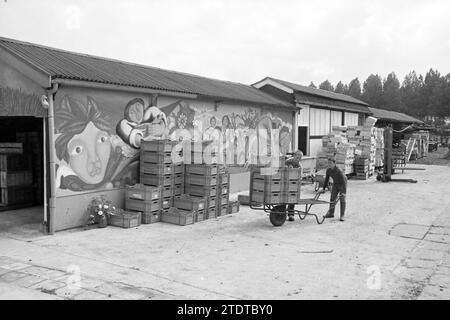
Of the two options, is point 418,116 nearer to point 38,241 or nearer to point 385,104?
point 385,104

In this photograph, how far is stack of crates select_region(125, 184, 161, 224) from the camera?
11406 mm

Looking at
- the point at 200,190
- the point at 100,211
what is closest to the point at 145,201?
the point at 100,211

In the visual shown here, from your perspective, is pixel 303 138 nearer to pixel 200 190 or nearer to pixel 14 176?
pixel 200 190

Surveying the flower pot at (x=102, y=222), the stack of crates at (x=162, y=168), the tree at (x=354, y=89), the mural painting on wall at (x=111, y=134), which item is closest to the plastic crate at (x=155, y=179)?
the stack of crates at (x=162, y=168)

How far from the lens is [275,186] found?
1116 cm

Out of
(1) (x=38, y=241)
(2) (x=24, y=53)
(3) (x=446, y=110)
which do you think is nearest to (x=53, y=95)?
(2) (x=24, y=53)

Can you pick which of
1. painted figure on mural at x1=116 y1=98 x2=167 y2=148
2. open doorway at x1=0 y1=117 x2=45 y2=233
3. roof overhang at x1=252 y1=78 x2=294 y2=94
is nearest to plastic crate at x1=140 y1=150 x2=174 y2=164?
painted figure on mural at x1=116 y1=98 x2=167 y2=148

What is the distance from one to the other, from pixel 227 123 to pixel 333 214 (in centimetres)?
591

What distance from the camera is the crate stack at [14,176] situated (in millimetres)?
12430

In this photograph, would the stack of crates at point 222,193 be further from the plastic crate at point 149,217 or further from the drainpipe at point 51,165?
the drainpipe at point 51,165

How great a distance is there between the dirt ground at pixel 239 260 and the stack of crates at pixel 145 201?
1.10 ft

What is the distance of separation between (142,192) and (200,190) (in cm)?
169

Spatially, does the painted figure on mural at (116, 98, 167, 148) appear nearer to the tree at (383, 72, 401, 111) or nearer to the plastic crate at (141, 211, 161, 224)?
the plastic crate at (141, 211, 161, 224)

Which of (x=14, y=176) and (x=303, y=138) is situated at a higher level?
(x=303, y=138)
